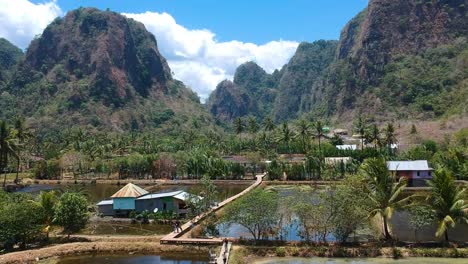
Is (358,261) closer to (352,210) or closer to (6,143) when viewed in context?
(352,210)

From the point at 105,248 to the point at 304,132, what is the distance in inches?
2891

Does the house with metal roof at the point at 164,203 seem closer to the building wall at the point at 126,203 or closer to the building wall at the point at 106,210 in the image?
the building wall at the point at 126,203

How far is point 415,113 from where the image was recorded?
148 meters

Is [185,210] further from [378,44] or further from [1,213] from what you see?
[378,44]

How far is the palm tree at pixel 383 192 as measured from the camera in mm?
34469

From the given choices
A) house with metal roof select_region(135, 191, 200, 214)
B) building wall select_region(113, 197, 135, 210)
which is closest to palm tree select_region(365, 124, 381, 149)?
house with metal roof select_region(135, 191, 200, 214)

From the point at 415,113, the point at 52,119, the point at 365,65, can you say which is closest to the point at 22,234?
the point at 415,113

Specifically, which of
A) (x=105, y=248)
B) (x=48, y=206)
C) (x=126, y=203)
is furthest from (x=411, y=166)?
(x=48, y=206)

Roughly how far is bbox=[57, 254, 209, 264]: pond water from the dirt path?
0.76 metres

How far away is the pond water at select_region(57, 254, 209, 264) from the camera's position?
3308 centimetres

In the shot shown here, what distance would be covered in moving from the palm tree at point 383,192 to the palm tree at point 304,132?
67.2 metres

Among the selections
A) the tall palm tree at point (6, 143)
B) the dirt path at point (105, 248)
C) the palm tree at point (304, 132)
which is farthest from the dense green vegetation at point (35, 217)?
the palm tree at point (304, 132)

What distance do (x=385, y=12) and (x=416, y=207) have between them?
170 m

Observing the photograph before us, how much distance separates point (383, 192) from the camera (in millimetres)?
34969
